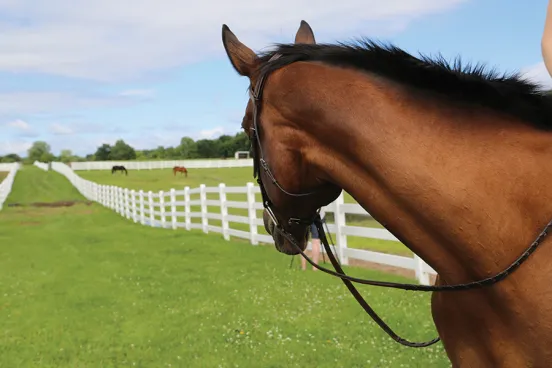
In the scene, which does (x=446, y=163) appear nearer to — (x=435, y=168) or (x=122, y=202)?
(x=435, y=168)

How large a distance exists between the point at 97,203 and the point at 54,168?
5412 centimetres

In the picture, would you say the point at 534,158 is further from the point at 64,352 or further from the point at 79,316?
the point at 79,316

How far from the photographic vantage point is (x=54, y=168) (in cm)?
8162

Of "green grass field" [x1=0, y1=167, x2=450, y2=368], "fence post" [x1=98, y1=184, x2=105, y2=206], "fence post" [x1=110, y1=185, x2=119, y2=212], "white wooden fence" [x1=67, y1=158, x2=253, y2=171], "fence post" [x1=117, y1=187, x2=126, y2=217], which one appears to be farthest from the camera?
"white wooden fence" [x1=67, y1=158, x2=253, y2=171]

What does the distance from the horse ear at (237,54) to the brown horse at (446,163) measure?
0.21m

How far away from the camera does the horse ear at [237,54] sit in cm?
257

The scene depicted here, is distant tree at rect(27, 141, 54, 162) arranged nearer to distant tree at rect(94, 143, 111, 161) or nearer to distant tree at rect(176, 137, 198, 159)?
distant tree at rect(94, 143, 111, 161)

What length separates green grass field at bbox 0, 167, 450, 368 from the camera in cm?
595

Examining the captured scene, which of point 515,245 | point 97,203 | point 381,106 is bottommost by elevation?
point 97,203

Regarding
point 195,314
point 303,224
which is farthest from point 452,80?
point 195,314

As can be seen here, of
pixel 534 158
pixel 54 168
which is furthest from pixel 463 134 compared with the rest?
pixel 54 168

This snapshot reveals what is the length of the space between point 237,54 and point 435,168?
45.3 inches

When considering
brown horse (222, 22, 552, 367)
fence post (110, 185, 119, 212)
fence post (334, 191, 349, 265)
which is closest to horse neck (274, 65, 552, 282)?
brown horse (222, 22, 552, 367)

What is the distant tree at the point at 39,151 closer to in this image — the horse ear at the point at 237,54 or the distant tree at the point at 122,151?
the distant tree at the point at 122,151
